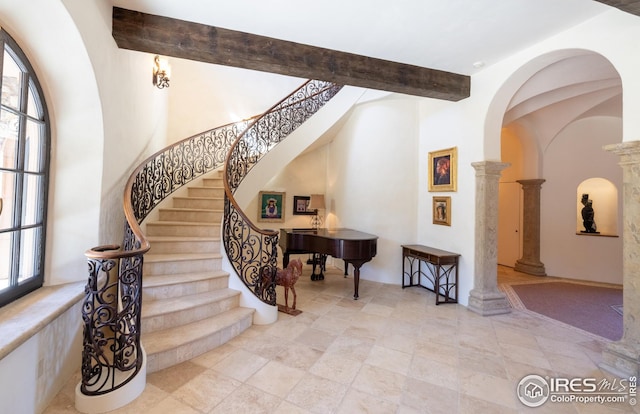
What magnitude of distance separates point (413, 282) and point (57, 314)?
4.90 meters

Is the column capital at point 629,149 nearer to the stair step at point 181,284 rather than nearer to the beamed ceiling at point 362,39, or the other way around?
the beamed ceiling at point 362,39

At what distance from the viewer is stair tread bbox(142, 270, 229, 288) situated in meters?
2.85

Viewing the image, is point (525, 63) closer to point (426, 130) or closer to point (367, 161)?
point (426, 130)

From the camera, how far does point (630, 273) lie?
2391 millimetres

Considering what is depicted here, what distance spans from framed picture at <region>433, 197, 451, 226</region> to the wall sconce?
4529 mm

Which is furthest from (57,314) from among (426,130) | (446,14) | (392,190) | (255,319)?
(426,130)

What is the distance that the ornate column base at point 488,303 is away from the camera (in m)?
3.69

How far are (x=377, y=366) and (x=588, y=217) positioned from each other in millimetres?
6272

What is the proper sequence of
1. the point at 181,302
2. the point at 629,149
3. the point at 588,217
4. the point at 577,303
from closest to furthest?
1. the point at 629,149
2. the point at 181,302
3. the point at 577,303
4. the point at 588,217

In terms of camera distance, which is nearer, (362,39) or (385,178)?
(362,39)

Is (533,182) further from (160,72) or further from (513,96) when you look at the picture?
(160,72)

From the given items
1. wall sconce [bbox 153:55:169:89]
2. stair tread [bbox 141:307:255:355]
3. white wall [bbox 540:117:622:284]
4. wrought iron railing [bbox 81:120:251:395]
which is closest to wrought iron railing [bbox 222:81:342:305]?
stair tread [bbox 141:307:255:355]

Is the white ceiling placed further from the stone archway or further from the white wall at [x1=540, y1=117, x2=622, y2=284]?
the white wall at [x1=540, y1=117, x2=622, y2=284]

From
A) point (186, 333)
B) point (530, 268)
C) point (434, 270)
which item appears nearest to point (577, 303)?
point (530, 268)
